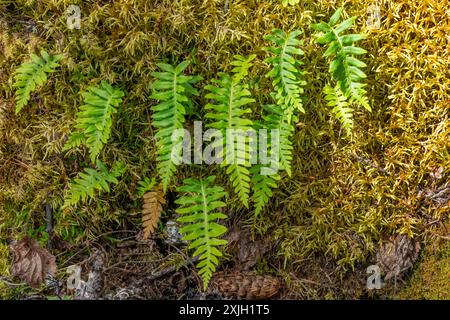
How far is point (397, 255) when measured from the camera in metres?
3.82

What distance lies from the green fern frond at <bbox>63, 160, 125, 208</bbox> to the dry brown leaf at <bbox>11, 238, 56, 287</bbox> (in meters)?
0.46

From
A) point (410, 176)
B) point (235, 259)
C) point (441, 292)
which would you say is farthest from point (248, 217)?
point (441, 292)

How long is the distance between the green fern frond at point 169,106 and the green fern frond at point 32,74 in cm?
76

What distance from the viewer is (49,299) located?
12.9 ft

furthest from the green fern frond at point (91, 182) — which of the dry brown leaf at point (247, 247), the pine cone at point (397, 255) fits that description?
the pine cone at point (397, 255)

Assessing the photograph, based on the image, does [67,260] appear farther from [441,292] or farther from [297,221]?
[441,292]

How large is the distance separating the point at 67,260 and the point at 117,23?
1802 millimetres

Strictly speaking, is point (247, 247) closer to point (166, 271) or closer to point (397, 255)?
point (166, 271)

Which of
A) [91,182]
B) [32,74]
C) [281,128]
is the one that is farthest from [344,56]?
[32,74]

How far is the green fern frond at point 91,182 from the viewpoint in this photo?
374 cm

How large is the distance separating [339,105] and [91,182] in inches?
72.2

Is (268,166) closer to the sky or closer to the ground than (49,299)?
closer to the sky

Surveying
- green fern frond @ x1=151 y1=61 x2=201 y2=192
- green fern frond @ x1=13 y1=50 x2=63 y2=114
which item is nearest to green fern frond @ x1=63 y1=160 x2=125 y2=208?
green fern frond @ x1=151 y1=61 x2=201 y2=192
